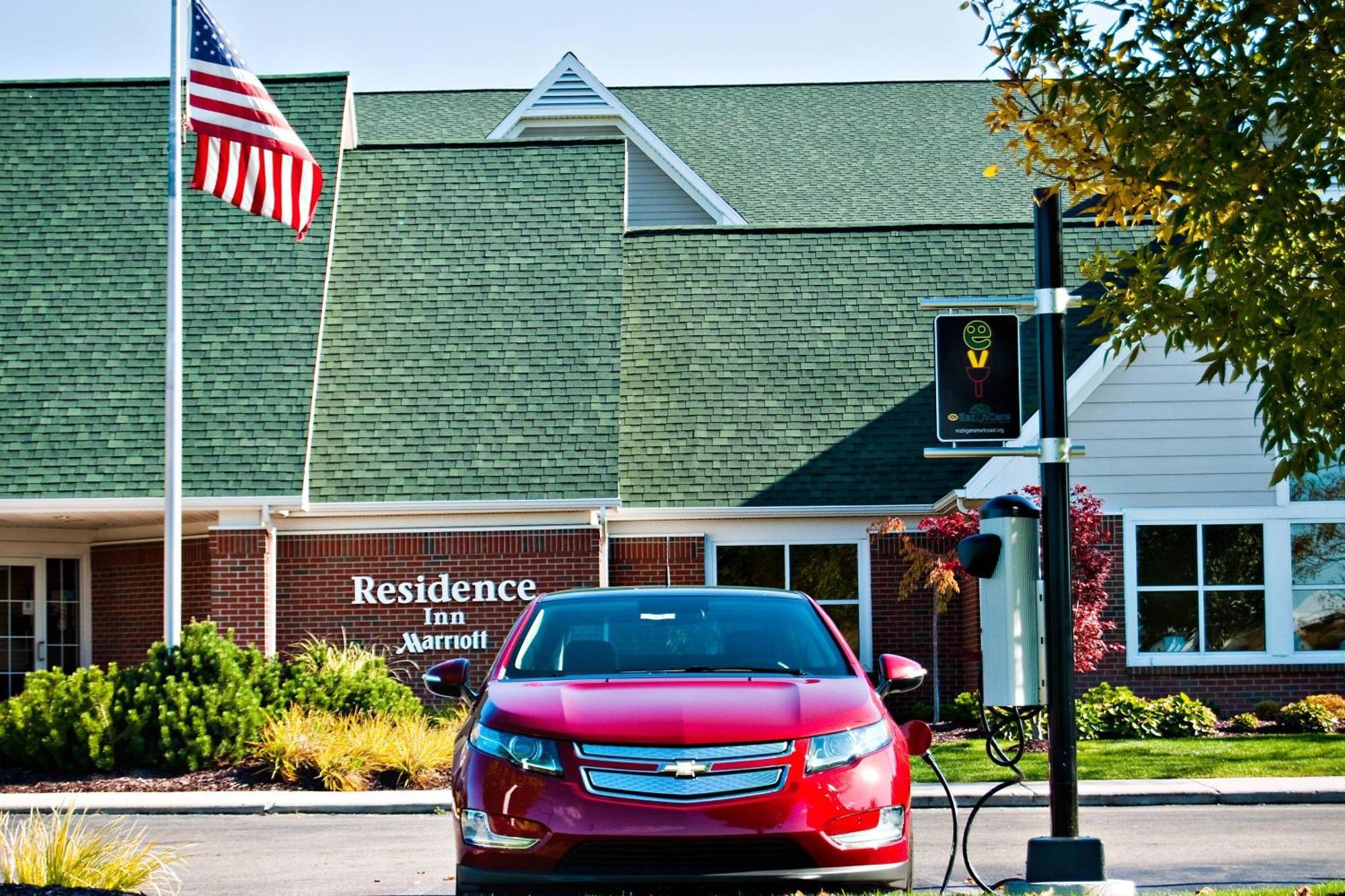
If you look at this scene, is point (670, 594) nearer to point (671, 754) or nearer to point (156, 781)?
point (671, 754)

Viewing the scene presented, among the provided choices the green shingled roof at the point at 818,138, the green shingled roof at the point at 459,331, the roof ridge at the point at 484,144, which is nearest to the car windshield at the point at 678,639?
the green shingled roof at the point at 459,331

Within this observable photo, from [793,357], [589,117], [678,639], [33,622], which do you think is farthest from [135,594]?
[678,639]

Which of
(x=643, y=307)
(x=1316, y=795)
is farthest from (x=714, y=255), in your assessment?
(x=1316, y=795)

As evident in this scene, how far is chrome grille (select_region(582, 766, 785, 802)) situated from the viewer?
703 centimetres

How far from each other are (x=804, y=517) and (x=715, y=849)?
14.7 metres

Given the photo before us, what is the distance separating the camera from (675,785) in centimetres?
704

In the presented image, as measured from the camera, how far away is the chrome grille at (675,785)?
7.03 metres

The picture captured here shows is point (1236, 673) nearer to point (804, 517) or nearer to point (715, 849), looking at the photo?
point (804, 517)

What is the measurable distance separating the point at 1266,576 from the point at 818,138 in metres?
13.0

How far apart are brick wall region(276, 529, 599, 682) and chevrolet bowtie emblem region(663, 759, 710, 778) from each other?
13537 mm

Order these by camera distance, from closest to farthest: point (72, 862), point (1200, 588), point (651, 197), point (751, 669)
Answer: point (72, 862)
point (751, 669)
point (1200, 588)
point (651, 197)

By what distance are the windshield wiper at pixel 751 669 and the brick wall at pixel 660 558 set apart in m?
13.1

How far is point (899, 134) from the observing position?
100.0 ft

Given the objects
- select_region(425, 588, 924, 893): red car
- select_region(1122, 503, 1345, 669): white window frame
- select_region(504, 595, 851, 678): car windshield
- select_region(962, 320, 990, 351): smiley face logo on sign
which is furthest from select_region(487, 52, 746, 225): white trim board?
select_region(425, 588, 924, 893): red car
